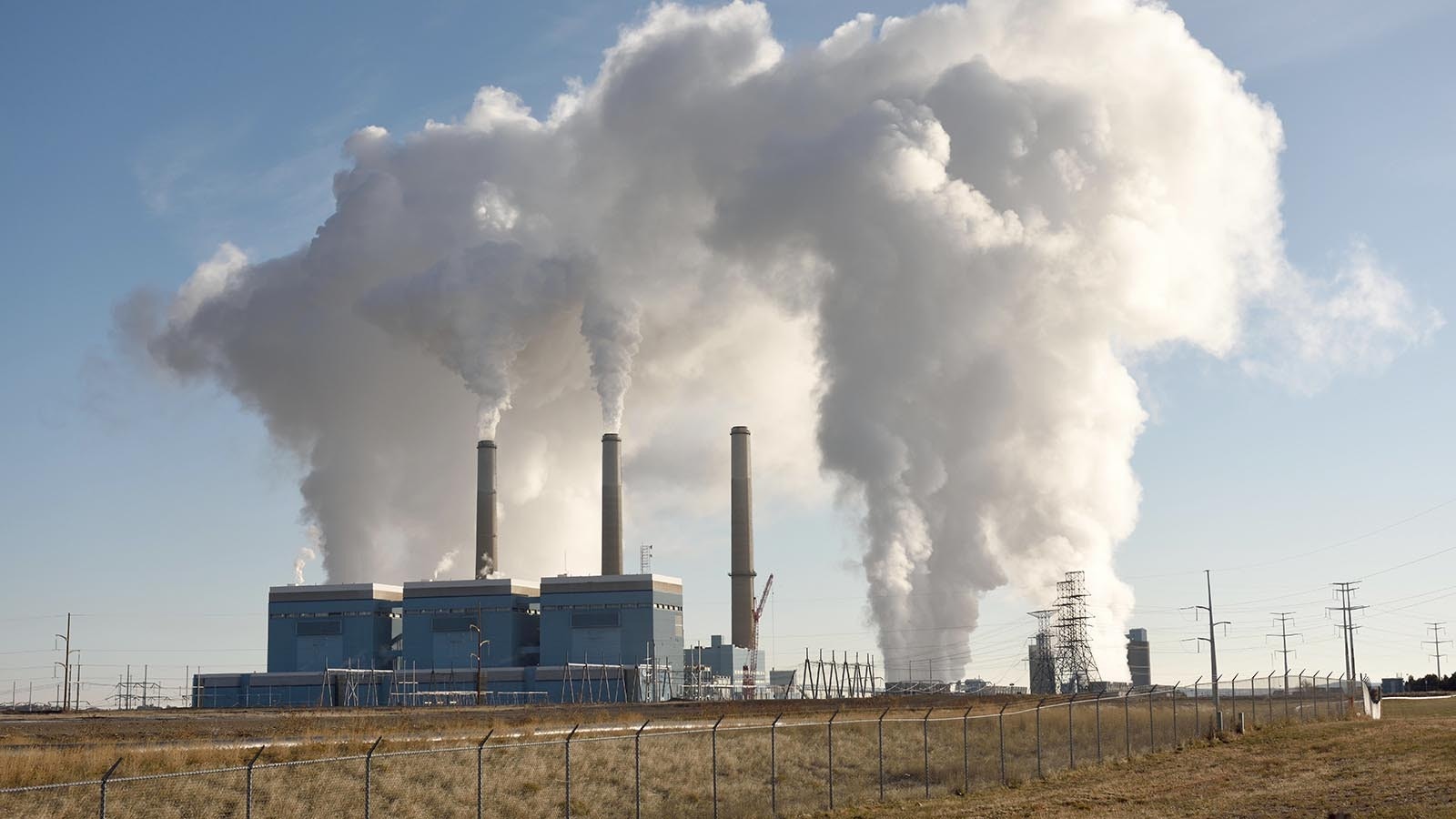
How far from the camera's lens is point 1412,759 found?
39.2 m

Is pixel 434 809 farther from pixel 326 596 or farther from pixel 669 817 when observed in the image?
pixel 326 596

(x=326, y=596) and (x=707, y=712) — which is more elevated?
(x=326, y=596)

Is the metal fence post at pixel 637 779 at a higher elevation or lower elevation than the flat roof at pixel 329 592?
lower

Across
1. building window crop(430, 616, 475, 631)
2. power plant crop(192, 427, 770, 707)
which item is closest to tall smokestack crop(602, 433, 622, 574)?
power plant crop(192, 427, 770, 707)

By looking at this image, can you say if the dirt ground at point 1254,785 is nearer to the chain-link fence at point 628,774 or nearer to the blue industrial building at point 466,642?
the chain-link fence at point 628,774

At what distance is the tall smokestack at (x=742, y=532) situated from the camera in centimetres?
11975

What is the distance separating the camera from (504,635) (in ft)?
408

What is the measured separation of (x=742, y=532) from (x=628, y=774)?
83.4m

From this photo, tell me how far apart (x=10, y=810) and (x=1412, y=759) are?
113 feet

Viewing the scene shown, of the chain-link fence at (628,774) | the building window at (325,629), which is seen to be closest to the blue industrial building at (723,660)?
the building window at (325,629)

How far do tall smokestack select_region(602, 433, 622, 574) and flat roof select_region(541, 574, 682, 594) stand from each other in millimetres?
1220

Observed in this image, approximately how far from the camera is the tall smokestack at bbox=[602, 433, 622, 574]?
11975cm

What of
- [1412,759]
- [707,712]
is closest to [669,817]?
[1412,759]

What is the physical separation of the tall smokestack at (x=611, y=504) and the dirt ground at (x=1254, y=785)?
7604 cm
